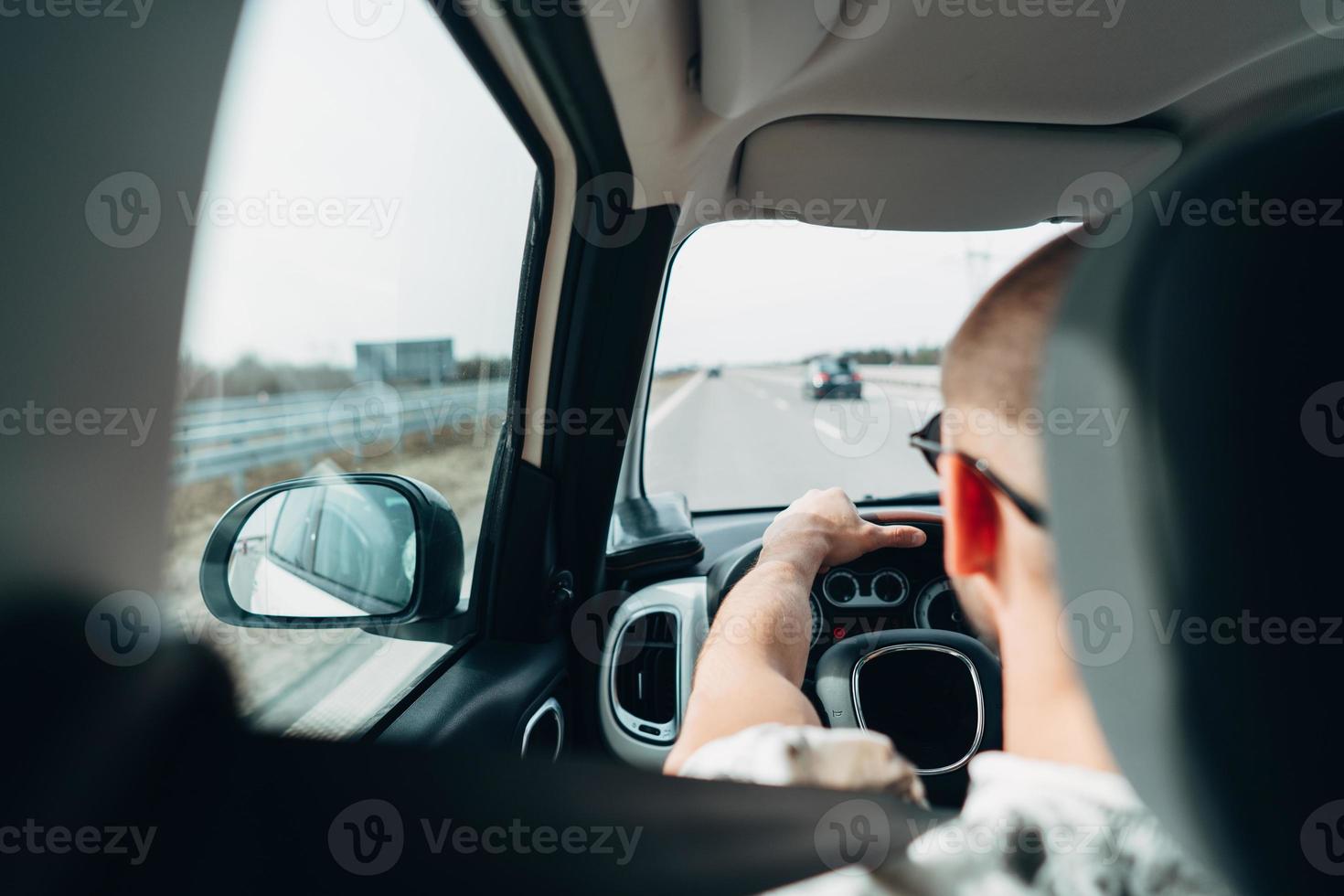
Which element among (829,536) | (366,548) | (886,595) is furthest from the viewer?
(886,595)

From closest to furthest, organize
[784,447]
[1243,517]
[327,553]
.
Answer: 1. [1243,517]
2. [327,553]
3. [784,447]

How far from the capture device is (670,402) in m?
4.14

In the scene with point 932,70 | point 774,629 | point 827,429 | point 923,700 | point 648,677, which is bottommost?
point 648,677

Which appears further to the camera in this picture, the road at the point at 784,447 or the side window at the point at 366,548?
the road at the point at 784,447

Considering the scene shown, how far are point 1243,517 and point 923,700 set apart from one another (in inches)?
81.9

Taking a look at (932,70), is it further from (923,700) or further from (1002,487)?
(923,700)

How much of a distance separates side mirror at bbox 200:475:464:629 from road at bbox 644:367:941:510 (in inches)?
64.7

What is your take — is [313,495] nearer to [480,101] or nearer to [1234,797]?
[480,101]

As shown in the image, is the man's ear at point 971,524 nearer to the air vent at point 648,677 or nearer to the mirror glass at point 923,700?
the mirror glass at point 923,700

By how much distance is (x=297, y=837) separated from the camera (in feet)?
3.49

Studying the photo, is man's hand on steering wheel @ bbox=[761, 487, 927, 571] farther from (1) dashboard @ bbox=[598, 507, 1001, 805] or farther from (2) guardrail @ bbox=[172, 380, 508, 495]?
(2) guardrail @ bbox=[172, 380, 508, 495]

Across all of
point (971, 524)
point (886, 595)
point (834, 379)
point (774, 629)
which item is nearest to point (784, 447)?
point (834, 379)

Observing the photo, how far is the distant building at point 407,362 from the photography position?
5.97 ft

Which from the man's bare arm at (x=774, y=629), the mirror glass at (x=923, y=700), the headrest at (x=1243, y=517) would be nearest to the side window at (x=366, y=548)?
the man's bare arm at (x=774, y=629)
